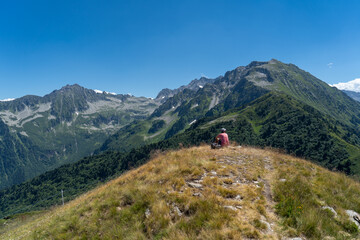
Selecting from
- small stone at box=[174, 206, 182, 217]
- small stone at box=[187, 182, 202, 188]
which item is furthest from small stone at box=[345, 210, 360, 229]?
small stone at box=[174, 206, 182, 217]

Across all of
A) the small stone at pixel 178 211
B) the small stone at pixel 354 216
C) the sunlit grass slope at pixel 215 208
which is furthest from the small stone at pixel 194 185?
the small stone at pixel 354 216

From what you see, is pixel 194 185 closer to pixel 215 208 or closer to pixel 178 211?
pixel 178 211

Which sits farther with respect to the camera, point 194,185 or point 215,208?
point 194,185

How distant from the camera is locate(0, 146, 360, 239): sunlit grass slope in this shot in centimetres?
650

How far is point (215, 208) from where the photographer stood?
23.2ft

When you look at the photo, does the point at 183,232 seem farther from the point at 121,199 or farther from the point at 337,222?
the point at 337,222

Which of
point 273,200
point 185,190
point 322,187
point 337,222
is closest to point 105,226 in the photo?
point 185,190

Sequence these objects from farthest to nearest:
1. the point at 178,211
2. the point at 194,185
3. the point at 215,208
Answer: the point at 194,185
the point at 178,211
the point at 215,208

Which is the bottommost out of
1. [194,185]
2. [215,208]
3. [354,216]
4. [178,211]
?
[354,216]

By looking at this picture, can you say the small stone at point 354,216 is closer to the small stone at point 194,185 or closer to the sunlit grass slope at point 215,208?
the sunlit grass slope at point 215,208

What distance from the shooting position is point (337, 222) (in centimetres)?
752

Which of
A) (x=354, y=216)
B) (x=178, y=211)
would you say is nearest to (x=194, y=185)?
(x=178, y=211)

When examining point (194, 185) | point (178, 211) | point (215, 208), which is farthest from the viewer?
point (194, 185)

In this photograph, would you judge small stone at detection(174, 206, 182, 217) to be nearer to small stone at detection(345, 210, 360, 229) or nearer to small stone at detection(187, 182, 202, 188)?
small stone at detection(187, 182, 202, 188)
